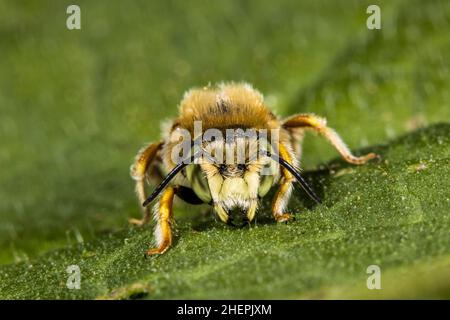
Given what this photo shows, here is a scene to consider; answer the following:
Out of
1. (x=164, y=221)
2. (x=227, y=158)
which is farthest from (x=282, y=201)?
(x=164, y=221)

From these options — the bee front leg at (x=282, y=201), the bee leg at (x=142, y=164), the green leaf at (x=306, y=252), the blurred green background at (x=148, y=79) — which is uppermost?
the blurred green background at (x=148, y=79)

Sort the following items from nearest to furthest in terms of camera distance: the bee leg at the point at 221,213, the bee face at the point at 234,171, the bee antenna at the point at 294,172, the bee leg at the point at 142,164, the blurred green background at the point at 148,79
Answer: the bee face at the point at 234,171 < the bee leg at the point at 221,213 < the bee antenna at the point at 294,172 < the bee leg at the point at 142,164 < the blurred green background at the point at 148,79

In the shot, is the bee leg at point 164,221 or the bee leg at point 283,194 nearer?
the bee leg at point 164,221

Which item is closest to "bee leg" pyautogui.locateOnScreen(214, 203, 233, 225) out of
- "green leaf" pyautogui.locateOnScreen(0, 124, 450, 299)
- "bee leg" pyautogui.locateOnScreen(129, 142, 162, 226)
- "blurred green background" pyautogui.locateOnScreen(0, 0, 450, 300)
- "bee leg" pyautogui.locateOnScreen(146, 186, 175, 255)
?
"green leaf" pyautogui.locateOnScreen(0, 124, 450, 299)

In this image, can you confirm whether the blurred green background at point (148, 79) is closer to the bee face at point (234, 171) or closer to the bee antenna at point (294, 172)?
the bee antenna at point (294, 172)

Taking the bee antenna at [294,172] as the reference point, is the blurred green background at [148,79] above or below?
above

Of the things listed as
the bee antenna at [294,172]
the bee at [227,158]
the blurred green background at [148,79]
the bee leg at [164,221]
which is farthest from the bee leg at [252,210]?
the blurred green background at [148,79]
